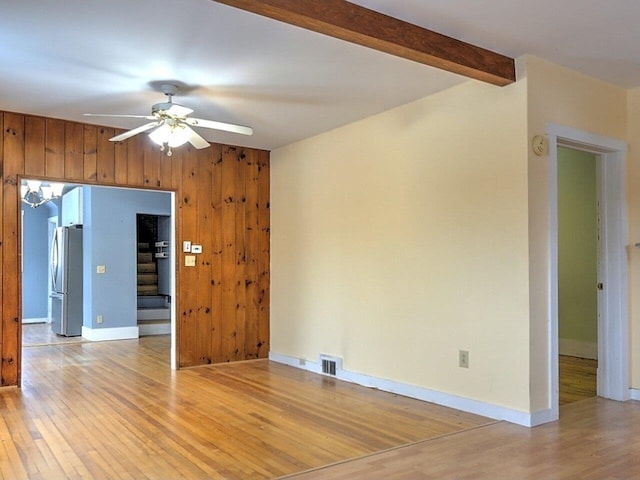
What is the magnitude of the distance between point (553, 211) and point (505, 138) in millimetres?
614

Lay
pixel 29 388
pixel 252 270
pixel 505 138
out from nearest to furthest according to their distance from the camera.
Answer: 1. pixel 505 138
2. pixel 29 388
3. pixel 252 270

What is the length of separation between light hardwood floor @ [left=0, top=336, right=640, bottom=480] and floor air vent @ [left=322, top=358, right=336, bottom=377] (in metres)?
0.21

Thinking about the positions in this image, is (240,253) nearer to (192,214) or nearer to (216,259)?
(216,259)

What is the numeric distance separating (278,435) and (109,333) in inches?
210

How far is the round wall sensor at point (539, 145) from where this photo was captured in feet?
12.1

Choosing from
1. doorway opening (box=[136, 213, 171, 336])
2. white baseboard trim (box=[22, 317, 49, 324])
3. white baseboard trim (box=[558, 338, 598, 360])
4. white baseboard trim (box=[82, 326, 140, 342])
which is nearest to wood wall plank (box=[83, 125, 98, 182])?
white baseboard trim (box=[82, 326, 140, 342])

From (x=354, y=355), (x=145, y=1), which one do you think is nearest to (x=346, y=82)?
(x=145, y=1)

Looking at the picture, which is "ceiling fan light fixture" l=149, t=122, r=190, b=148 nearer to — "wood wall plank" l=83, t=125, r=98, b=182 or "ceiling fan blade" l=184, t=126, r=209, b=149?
"ceiling fan blade" l=184, t=126, r=209, b=149

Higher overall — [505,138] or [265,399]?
[505,138]

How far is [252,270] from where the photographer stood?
6.30 metres

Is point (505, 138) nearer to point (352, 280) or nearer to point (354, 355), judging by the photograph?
point (352, 280)

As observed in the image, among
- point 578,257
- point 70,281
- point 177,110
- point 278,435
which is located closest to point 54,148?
point 177,110

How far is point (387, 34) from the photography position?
2.95 m

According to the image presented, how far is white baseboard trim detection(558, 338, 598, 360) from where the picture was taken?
6.01 meters
